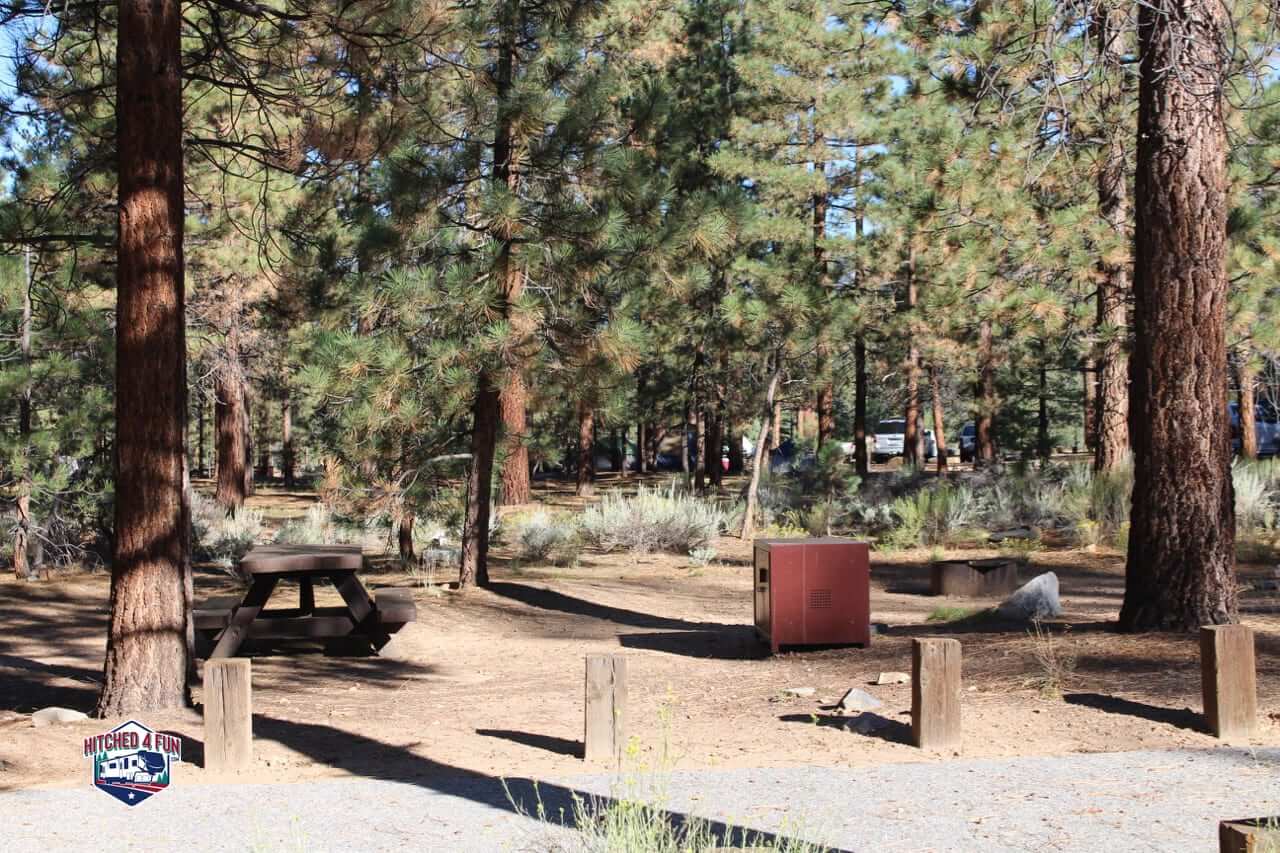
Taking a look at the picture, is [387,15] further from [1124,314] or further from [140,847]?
[1124,314]

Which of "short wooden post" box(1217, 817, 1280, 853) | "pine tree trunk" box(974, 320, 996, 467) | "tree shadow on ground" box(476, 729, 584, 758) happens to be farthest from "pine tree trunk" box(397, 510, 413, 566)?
"short wooden post" box(1217, 817, 1280, 853)

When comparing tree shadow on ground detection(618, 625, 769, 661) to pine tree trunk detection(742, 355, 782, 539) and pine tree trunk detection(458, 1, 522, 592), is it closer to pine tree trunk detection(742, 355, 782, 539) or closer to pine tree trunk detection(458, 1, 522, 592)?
pine tree trunk detection(458, 1, 522, 592)

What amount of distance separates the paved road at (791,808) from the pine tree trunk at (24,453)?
9.95 m

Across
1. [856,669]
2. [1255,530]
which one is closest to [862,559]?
[856,669]

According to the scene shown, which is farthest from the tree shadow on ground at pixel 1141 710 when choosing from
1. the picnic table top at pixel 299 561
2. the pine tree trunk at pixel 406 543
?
the pine tree trunk at pixel 406 543

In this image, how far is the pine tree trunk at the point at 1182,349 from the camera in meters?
8.52

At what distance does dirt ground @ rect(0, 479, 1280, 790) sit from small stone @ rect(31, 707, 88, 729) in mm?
90

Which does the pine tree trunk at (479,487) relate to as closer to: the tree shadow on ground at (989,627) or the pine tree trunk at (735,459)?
the tree shadow on ground at (989,627)

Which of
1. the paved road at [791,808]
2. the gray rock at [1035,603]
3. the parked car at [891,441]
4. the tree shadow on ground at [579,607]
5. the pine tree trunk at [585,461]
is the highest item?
the parked car at [891,441]

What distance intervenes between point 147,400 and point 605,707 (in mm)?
3619

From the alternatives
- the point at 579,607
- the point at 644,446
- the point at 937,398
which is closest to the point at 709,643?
the point at 579,607

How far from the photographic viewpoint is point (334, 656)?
11.3 meters

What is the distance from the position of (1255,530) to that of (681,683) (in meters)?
10.8

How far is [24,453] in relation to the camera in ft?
50.0
